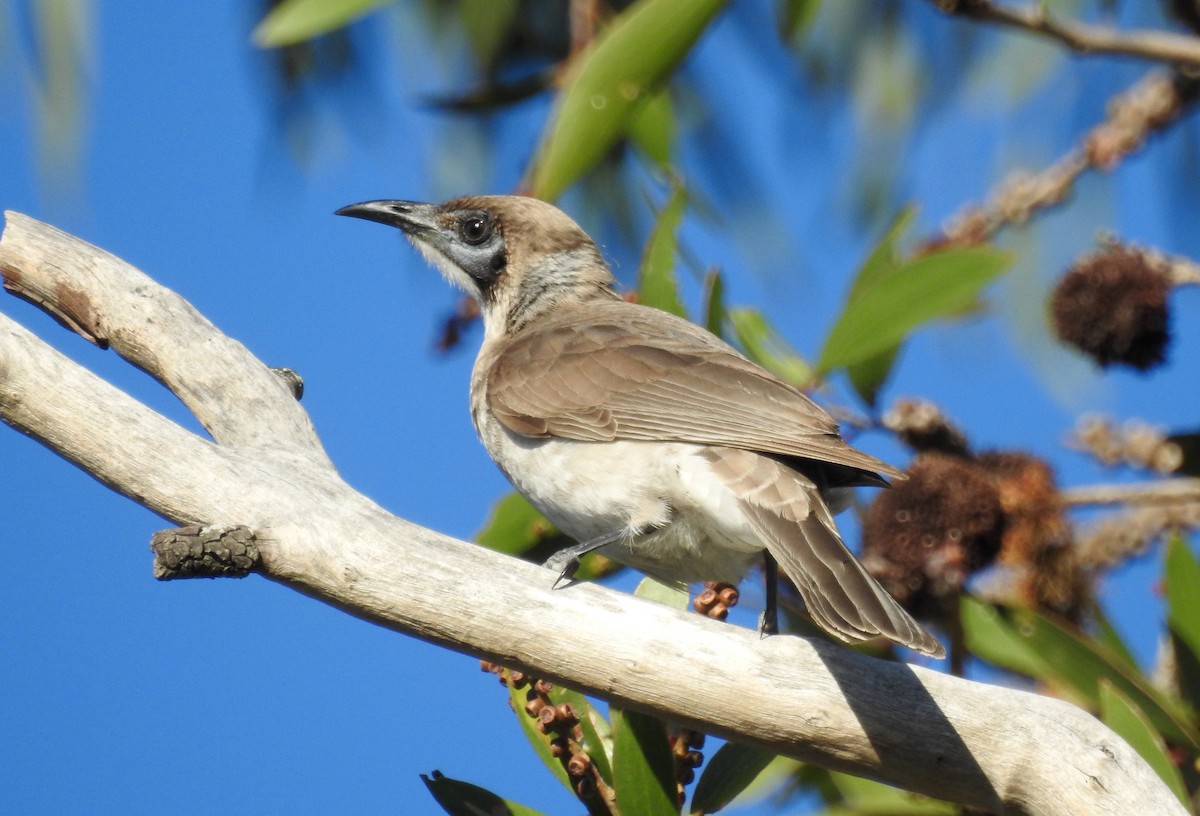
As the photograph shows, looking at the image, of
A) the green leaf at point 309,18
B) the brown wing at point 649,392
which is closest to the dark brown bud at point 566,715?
the brown wing at point 649,392

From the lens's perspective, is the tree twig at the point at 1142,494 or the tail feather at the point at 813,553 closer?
the tail feather at the point at 813,553

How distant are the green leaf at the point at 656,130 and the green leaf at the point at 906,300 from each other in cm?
93

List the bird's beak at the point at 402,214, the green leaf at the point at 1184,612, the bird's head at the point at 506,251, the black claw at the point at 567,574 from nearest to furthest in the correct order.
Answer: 1. the black claw at the point at 567,574
2. the green leaf at the point at 1184,612
3. the bird's head at the point at 506,251
4. the bird's beak at the point at 402,214

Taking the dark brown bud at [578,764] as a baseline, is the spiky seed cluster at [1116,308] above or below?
above

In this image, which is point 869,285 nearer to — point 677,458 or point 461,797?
point 677,458

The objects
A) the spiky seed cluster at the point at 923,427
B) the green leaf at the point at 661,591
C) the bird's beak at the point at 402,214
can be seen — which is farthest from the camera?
the bird's beak at the point at 402,214

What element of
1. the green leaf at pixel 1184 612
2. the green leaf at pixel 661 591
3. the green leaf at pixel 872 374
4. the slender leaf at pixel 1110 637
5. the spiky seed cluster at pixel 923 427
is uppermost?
the green leaf at pixel 872 374

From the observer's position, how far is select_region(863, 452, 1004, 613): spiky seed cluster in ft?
13.9

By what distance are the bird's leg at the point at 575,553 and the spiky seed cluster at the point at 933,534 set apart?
868 millimetres

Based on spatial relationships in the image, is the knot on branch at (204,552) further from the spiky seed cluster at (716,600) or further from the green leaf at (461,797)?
the spiky seed cluster at (716,600)

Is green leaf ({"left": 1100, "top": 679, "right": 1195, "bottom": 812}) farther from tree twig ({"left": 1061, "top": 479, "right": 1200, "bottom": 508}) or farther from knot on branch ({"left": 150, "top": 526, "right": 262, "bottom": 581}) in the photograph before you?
knot on branch ({"left": 150, "top": 526, "right": 262, "bottom": 581})

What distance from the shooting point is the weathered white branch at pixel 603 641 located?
128 inches

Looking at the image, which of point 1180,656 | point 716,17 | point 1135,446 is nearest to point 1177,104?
point 1135,446

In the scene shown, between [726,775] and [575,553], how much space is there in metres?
0.71
